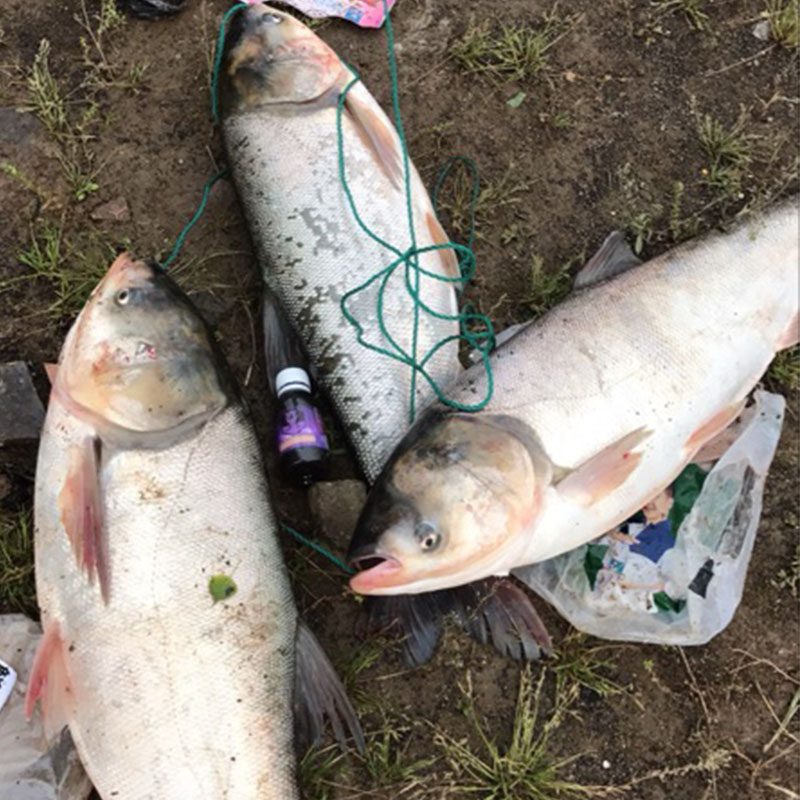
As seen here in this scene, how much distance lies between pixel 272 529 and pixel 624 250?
1797mm

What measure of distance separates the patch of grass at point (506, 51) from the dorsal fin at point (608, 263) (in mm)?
985

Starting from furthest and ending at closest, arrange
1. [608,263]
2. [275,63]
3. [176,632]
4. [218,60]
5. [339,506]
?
[218,60], [275,63], [608,263], [339,506], [176,632]

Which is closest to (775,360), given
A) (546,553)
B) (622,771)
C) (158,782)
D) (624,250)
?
(624,250)

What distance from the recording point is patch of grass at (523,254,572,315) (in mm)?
3819

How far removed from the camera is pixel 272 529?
3.13 meters

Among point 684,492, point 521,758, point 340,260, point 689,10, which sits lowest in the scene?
point 521,758

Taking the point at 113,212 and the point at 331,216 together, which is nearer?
the point at 331,216

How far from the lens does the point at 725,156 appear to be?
13.3ft

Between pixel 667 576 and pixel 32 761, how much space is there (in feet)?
7.89

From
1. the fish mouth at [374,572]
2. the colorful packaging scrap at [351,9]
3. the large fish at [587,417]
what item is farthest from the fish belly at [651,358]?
the colorful packaging scrap at [351,9]

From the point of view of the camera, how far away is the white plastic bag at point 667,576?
3.47 metres

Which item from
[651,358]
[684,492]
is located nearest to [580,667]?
[684,492]

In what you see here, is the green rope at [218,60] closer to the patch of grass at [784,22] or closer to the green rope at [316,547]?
the green rope at [316,547]

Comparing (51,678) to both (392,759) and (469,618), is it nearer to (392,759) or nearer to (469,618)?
(392,759)
